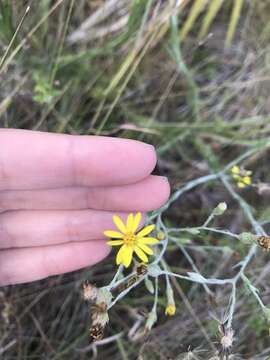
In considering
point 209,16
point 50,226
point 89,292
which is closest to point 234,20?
point 209,16

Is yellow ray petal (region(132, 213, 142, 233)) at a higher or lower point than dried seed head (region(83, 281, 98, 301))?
higher

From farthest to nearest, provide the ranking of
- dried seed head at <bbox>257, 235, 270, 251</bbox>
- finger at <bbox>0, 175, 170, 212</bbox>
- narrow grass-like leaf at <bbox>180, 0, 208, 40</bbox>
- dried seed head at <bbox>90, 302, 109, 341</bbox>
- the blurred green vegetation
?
narrow grass-like leaf at <bbox>180, 0, 208, 40</bbox>, the blurred green vegetation, finger at <bbox>0, 175, 170, 212</bbox>, dried seed head at <bbox>257, 235, 270, 251</bbox>, dried seed head at <bbox>90, 302, 109, 341</bbox>

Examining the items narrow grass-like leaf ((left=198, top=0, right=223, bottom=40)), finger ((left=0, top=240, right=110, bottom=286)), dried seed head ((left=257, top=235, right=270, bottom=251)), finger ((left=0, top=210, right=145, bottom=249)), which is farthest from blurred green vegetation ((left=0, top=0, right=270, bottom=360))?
dried seed head ((left=257, top=235, right=270, bottom=251))

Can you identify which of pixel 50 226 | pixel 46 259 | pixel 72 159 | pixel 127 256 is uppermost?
pixel 72 159

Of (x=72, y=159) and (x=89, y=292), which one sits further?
(x=72, y=159)

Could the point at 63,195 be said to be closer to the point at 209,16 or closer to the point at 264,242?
the point at 264,242

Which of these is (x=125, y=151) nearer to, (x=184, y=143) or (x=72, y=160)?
(x=72, y=160)

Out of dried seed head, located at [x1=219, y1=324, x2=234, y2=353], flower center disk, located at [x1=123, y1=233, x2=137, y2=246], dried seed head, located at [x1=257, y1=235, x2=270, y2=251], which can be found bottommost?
dried seed head, located at [x1=219, y1=324, x2=234, y2=353]

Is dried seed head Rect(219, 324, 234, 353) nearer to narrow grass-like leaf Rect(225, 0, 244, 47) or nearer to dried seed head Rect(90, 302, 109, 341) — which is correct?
dried seed head Rect(90, 302, 109, 341)
